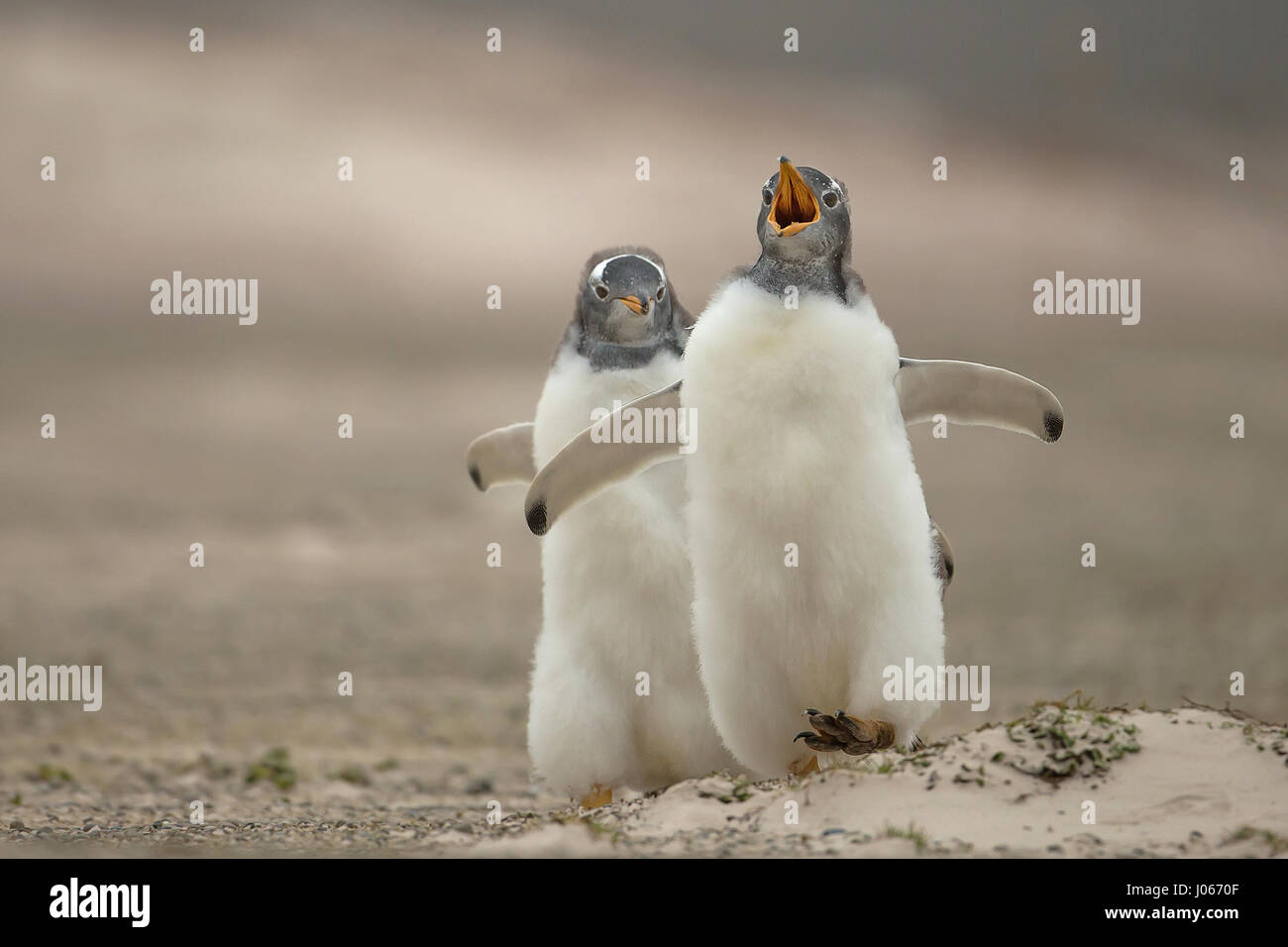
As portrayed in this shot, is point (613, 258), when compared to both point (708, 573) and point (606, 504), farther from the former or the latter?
point (708, 573)

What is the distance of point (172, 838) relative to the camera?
497 centimetres

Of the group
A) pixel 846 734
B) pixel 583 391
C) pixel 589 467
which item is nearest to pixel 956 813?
pixel 846 734


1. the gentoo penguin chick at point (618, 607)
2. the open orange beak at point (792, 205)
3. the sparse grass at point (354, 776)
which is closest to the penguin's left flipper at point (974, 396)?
the open orange beak at point (792, 205)

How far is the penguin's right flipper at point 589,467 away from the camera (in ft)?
15.7

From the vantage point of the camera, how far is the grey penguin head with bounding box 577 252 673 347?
5.17m

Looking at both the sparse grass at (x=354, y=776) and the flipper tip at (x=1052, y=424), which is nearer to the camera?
the flipper tip at (x=1052, y=424)

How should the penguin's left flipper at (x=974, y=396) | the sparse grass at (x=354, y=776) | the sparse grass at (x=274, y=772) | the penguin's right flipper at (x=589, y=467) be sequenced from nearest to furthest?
1. the penguin's left flipper at (x=974, y=396)
2. the penguin's right flipper at (x=589, y=467)
3. the sparse grass at (x=274, y=772)
4. the sparse grass at (x=354, y=776)

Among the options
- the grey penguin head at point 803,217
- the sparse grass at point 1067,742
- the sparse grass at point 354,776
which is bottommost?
the sparse grass at point 354,776

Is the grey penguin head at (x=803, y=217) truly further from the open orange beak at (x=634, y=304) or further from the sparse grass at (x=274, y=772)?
the sparse grass at (x=274, y=772)

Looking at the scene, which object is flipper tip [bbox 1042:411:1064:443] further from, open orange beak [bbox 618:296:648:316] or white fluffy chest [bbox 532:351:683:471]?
open orange beak [bbox 618:296:648:316]

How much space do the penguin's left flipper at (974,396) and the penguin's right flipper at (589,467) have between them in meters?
0.86

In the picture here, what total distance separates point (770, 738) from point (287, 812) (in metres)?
2.58

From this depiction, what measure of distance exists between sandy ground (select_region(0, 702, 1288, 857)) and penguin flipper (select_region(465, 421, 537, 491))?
1.66 meters

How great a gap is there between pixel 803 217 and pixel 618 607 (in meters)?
1.61
